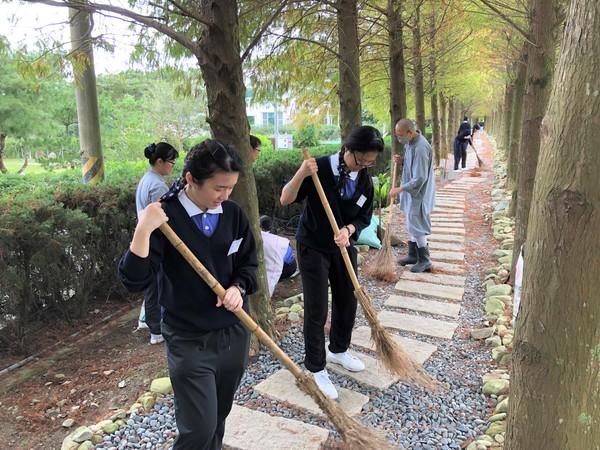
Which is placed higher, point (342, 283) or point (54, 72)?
point (54, 72)

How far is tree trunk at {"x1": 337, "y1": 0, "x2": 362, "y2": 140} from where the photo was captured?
5.36 m

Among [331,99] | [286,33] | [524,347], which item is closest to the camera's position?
[524,347]

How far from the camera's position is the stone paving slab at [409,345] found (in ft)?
11.4

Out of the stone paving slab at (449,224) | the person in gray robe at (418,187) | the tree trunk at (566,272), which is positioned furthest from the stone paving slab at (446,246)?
the tree trunk at (566,272)

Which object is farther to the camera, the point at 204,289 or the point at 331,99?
the point at 331,99

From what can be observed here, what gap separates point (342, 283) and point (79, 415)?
2.01m

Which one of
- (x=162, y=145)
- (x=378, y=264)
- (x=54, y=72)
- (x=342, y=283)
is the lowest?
(x=378, y=264)

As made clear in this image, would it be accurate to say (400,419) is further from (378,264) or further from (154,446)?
(378,264)

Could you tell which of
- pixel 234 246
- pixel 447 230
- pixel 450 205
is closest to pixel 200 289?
pixel 234 246

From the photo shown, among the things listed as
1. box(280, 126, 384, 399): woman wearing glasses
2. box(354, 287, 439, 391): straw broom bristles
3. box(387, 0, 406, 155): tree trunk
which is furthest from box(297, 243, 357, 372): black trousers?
box(387, 0, 406, 155): tree trunk

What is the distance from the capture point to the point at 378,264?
541cm

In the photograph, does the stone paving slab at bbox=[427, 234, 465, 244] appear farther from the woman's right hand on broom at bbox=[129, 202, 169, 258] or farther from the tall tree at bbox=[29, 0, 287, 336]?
the woman's right hand on broom at bbox=[129, 202, 169, 258]

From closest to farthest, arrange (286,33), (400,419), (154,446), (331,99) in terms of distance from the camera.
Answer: (154,446) < (400,419) < (286,33) < (331,99)

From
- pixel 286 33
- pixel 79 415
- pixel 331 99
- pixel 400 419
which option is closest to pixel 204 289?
pixel 400 419
